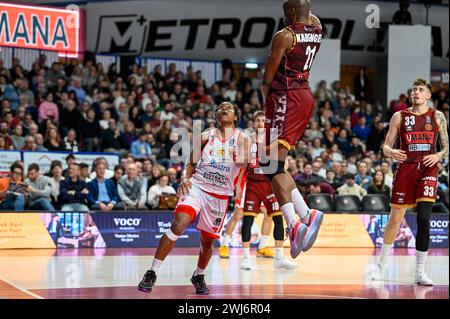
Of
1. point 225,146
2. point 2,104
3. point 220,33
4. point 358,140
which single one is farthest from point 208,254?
point 220,33

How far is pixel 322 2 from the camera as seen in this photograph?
2650cm

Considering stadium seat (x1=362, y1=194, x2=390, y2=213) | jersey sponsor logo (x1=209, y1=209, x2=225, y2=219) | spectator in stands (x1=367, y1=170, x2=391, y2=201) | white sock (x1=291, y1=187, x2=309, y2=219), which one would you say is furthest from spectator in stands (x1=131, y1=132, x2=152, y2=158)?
white sock (x1=291, y1=187, x2=309, y2=219)

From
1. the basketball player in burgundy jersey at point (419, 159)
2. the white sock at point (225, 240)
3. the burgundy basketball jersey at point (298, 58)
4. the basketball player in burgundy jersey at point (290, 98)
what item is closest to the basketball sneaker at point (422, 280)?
the basketball player in burgundy jersey at point (419, 159)

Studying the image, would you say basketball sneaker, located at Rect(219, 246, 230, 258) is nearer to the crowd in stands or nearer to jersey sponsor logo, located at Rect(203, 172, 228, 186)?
the crowd in stands

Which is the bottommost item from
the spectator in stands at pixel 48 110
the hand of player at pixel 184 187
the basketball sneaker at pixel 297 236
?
the basketball sneaker at pixel 297 236

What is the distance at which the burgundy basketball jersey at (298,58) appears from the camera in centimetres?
815

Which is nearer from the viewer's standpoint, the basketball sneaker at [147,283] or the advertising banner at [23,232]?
the basketball sneaker at [147,283]

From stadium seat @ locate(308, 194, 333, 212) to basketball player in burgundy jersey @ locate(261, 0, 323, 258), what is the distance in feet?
29.8

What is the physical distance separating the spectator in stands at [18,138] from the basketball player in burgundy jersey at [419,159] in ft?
29.3

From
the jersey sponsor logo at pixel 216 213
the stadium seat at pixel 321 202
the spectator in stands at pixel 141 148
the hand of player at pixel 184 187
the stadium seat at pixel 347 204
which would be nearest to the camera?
the hand of player at pixel 184 187

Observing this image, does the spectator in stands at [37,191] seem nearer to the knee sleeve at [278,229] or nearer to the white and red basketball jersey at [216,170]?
the knee sleeve at [278,229]

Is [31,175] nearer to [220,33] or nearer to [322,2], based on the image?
[220,33]

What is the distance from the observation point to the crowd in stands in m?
16.4

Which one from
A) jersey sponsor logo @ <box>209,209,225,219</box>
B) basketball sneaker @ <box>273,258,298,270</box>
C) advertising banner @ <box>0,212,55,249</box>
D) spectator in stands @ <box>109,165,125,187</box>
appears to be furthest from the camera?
spectator in stands @ <box>109,165,125,187</box>
